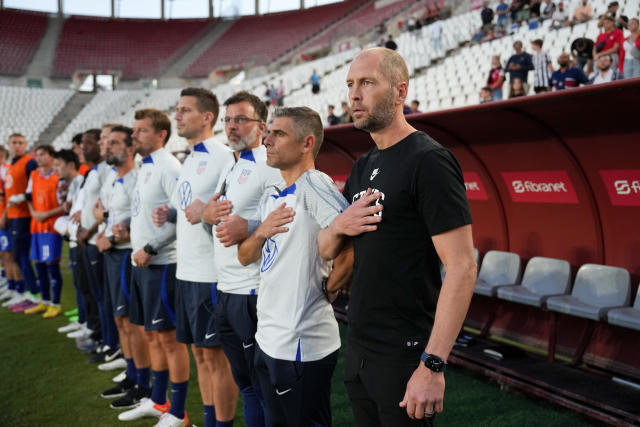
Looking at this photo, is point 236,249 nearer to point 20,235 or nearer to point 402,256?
point 402,256

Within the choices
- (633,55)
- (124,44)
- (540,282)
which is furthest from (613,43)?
(124,44)

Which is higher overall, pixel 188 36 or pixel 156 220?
pixel 188 36

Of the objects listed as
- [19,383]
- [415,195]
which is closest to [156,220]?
[415,195]

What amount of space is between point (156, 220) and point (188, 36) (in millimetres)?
43361

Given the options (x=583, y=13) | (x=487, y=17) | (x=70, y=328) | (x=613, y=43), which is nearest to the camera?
(x=70, y=328)

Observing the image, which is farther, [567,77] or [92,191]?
[567,77]

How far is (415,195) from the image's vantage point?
5.69ft

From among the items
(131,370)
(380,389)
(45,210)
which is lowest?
(131,370)

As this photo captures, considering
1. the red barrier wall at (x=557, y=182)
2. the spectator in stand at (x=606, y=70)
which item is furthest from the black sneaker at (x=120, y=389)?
the spectator in stand at (x=606, y=70)

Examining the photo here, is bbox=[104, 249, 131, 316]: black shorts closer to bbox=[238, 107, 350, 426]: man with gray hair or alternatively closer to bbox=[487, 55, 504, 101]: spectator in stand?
bbox=[238, 107, 350, 426]: man with gray hair

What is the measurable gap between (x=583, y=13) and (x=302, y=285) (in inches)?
522

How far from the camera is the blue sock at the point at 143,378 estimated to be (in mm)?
4566

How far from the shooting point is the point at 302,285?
2.29 m

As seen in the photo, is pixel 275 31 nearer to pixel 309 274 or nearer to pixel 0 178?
pixel 0 178
